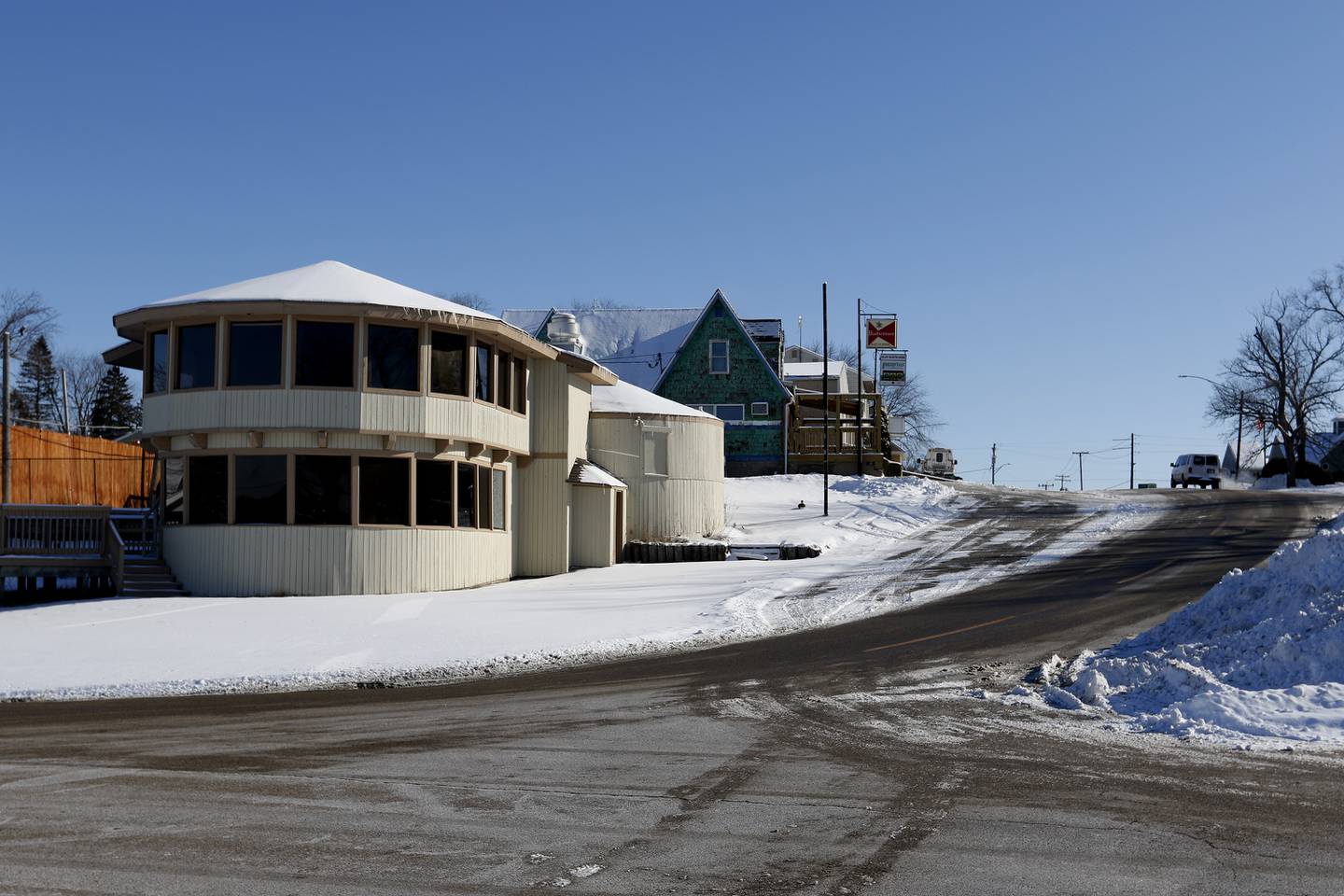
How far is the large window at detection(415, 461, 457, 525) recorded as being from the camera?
25.8 metres

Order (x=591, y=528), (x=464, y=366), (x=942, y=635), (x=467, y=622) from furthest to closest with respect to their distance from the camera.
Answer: (x=591, y=528) < (x=464, y=366) < (x=467, y=622) < (x=942, y=635)

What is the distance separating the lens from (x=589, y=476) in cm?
3092

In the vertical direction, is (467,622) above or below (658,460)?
below

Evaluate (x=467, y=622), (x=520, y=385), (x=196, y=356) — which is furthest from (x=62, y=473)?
(x=467, y=622)

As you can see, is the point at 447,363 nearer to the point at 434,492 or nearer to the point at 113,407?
the point at 434,492

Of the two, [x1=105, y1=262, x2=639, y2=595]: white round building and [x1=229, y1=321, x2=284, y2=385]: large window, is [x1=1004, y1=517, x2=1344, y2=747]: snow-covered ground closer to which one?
[x1=105, y1=262, x2=639, y2=595]: white round building

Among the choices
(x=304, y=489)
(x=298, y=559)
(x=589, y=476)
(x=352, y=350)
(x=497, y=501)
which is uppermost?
(x=352, y=350)

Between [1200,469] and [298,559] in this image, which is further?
[1200,469]

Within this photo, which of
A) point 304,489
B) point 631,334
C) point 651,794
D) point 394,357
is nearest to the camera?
point 651,794

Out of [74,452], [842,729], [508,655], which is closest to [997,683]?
[842,729]

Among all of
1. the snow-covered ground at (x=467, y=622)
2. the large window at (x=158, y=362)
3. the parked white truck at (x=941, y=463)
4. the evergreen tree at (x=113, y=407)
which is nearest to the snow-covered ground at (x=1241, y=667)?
the snow-covered ground at (x=467, y=622)

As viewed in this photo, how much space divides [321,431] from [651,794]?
55.8 feet

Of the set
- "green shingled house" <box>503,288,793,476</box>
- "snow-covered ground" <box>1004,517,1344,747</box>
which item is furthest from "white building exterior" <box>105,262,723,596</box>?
"green shingled house" <box>503,288,793,476</box>

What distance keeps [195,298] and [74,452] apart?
68.6 ft
